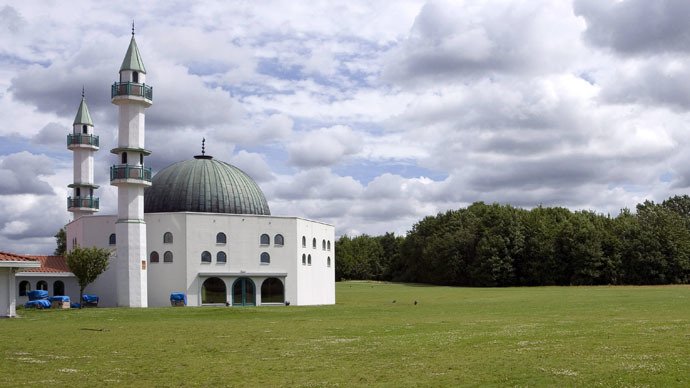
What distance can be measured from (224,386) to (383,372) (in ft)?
14.2

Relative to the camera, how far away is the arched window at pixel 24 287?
6292 centimetres

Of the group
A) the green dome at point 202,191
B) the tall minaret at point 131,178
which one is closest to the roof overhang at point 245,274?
the tall minaret at point 131,178

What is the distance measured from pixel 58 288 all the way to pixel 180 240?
11529mm

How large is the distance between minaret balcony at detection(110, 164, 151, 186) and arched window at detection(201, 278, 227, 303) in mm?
10695

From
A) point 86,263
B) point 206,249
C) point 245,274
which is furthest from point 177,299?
point 86,263

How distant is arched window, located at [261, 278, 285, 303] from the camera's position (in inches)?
2657

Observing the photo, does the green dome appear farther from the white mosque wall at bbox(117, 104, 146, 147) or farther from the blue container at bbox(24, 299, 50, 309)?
the blue container at bbox(24, 299, 50, 309)

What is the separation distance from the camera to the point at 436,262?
13225 cm

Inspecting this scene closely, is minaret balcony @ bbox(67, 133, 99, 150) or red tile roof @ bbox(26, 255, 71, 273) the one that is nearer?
red tile roof @ bbox(26, 255, 71, 273)

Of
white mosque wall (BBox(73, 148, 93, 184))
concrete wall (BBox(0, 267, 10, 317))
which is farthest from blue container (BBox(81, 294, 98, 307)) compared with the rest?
white mosque wall (BBox(73, 148, 93, 184))

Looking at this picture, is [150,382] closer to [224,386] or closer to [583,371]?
[224,386]

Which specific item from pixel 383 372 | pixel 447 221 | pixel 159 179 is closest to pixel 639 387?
pixel 383 372

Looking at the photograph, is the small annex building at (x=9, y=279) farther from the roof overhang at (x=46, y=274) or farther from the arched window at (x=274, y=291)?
the arched window at (x=274, y=291)

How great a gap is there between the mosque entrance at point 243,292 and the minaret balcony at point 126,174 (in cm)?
1256
